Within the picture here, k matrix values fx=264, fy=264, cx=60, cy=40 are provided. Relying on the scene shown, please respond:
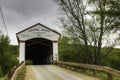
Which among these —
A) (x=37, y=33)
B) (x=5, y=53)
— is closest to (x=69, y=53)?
(x=37, y=33)

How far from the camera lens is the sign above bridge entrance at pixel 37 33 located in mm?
31781

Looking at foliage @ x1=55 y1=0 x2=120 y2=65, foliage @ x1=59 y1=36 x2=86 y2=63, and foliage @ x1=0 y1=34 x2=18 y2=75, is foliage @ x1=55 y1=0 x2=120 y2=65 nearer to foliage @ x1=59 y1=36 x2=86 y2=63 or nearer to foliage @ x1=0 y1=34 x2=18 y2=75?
foliage @ x1=59 y1=36 x2=86 y2=63

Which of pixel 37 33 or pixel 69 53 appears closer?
pixel 37 33

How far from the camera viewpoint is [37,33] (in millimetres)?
32125

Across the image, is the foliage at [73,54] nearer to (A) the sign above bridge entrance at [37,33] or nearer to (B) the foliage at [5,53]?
(A) the sign above bridge entrance at [37,33]

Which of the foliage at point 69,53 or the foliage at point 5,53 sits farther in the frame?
the foliage at point 5,53

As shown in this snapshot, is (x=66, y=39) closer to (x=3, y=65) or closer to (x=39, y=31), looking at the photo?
(x=39, y=31)

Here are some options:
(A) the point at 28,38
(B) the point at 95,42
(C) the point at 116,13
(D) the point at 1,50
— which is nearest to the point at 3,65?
(D) the point at 1,50

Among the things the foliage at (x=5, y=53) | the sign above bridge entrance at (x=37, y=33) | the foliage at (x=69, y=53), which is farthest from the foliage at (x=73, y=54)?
the foliage at (x=5, y=53)

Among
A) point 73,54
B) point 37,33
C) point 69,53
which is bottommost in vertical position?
point 73,54

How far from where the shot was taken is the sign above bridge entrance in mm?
31781

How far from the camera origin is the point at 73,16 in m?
27.1

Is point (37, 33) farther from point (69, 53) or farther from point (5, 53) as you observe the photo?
point (5, 53)

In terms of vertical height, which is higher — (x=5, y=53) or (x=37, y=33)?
(x=37, y=33)
